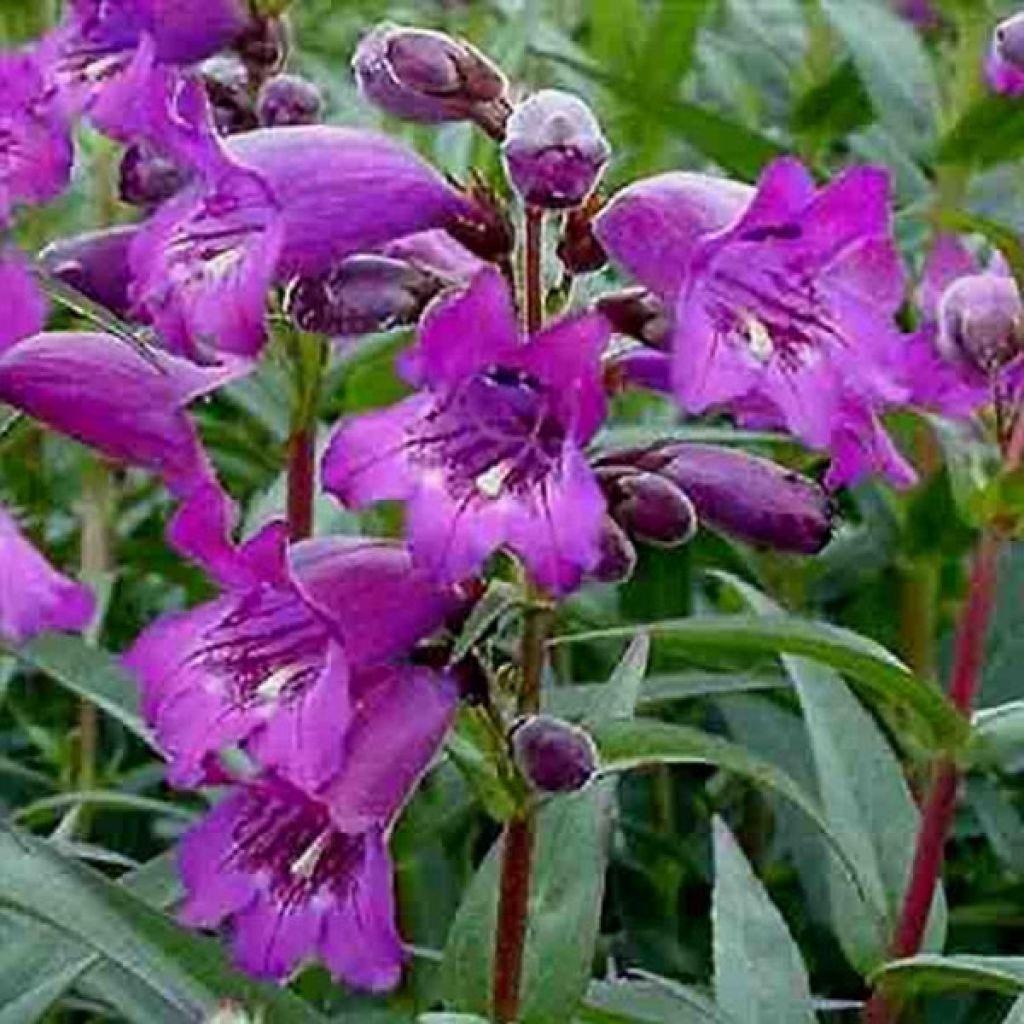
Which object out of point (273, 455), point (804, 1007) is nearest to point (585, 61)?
point (273, 455)

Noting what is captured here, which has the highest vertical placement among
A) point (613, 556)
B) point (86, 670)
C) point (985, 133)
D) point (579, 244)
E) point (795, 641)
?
point (579, 244)

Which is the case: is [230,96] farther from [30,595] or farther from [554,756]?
[554,756]

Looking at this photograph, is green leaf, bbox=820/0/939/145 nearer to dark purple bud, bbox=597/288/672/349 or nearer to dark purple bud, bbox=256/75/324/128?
dark purple bud, bbox=256/75/324/128

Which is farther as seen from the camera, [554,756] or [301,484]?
[301,484]

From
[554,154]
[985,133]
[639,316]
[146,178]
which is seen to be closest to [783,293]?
[639,316]

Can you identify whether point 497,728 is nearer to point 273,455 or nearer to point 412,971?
point 412,971

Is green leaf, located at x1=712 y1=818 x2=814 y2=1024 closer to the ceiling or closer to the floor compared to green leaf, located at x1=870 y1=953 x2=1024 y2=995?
closer to the floor

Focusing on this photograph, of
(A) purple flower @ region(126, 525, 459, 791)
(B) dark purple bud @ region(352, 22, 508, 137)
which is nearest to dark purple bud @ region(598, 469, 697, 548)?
(A) purple flower @ region(126, 525, 459, 791)
